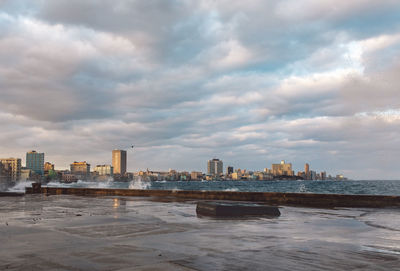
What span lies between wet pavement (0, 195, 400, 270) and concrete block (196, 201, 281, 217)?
190 centimetres

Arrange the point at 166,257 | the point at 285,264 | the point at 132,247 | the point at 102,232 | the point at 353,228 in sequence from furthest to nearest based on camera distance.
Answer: the point at 353,228
the point at 102,232
the point at 132,247
the point at 166,257
the point at 285,264

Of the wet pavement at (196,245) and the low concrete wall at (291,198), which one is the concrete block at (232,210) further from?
the low concrete wall at (291,198)

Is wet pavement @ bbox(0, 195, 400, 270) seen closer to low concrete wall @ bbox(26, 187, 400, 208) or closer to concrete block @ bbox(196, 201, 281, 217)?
concrete block @ bbox(196, 201, 281, 217)

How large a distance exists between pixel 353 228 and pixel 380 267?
5813 millimetres

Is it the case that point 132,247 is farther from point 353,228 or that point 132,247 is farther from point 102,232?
point 353,228

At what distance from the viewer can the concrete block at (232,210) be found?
14711mm

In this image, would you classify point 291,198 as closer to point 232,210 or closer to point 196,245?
point 232,210

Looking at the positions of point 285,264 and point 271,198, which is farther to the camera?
point 271,198

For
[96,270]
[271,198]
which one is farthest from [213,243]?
[271,198]

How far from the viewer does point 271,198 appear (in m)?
26.9

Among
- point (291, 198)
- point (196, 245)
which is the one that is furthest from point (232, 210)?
point (291, 198)

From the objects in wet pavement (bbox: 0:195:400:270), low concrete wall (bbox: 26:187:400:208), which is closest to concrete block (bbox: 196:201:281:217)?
wet pavement (bbox: 0:195:400:270)

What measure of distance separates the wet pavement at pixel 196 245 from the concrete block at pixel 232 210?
1.90 metres

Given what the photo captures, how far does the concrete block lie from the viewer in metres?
14.7
